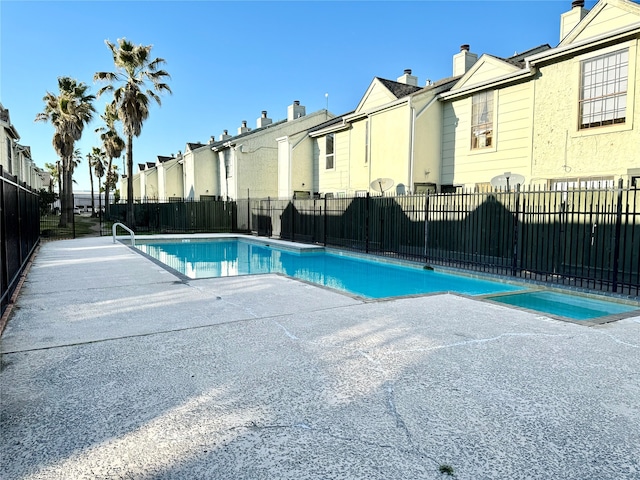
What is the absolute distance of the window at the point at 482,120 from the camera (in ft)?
45.1

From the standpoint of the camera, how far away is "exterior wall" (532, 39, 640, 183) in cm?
1000

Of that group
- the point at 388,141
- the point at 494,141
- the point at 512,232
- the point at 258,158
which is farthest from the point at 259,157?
the point at 512,232

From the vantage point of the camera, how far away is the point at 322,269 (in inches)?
517

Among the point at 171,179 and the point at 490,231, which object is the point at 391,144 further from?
the point at 171,179

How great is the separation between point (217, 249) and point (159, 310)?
12.9m

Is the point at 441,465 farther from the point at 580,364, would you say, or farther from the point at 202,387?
the point at 580,364

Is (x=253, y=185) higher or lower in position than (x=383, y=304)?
higher

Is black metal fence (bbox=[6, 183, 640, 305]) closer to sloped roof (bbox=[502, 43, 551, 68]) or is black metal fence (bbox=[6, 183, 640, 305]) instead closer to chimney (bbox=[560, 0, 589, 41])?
sloped roof (bbox=[502, 43, 551, 68])

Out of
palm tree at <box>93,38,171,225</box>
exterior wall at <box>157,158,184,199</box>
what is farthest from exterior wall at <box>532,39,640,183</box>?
exterior wall at <box>157,158,184,199</box>

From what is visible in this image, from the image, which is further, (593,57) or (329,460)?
(593,57)

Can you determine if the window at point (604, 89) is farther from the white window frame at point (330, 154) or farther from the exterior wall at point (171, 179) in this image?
the exterior wall at point (171, 179)

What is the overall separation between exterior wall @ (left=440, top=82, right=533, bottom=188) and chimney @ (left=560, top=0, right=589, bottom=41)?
7.81 feet

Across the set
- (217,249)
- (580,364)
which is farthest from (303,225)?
(580,364)

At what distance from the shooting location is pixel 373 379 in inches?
147
